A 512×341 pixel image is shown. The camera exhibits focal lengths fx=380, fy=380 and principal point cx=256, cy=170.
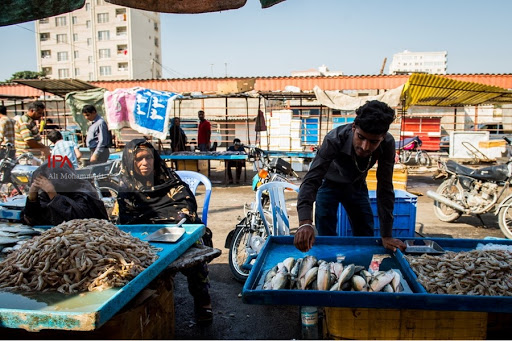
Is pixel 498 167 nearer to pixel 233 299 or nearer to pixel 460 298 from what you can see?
pixel 233 299

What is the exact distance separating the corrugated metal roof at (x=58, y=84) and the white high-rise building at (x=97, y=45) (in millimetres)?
37179

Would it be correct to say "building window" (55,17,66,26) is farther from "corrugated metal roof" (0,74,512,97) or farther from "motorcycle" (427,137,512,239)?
"motorcycle" (427,137,512,239)

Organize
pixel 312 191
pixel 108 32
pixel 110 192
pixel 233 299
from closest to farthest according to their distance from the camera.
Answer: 1. pixel 312 191
2. pixel 233 299
3. pixel 110 192
4. pixel 108 32

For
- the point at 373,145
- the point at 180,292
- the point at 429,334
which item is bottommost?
the point at 180,292

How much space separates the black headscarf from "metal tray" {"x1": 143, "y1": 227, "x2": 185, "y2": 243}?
744 millimetres

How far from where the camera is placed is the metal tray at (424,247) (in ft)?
7.97

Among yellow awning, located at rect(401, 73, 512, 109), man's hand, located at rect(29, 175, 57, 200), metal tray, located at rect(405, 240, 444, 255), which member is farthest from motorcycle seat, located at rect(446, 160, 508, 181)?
man's hand, located at rect(29, 175, 57, 200)

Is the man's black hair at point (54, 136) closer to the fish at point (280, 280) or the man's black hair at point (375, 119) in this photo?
the man's black hair at point (375, 119)

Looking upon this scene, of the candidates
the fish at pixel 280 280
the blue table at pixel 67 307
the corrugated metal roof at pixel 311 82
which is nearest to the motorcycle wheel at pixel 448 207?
the fish at pixel 280 280

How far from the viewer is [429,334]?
195cm

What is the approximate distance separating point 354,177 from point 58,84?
40.8 ft

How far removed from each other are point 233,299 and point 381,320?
2.25m

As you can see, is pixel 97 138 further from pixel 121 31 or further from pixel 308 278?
pixel 121 31

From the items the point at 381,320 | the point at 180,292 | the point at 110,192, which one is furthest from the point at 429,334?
the point at 110,192
